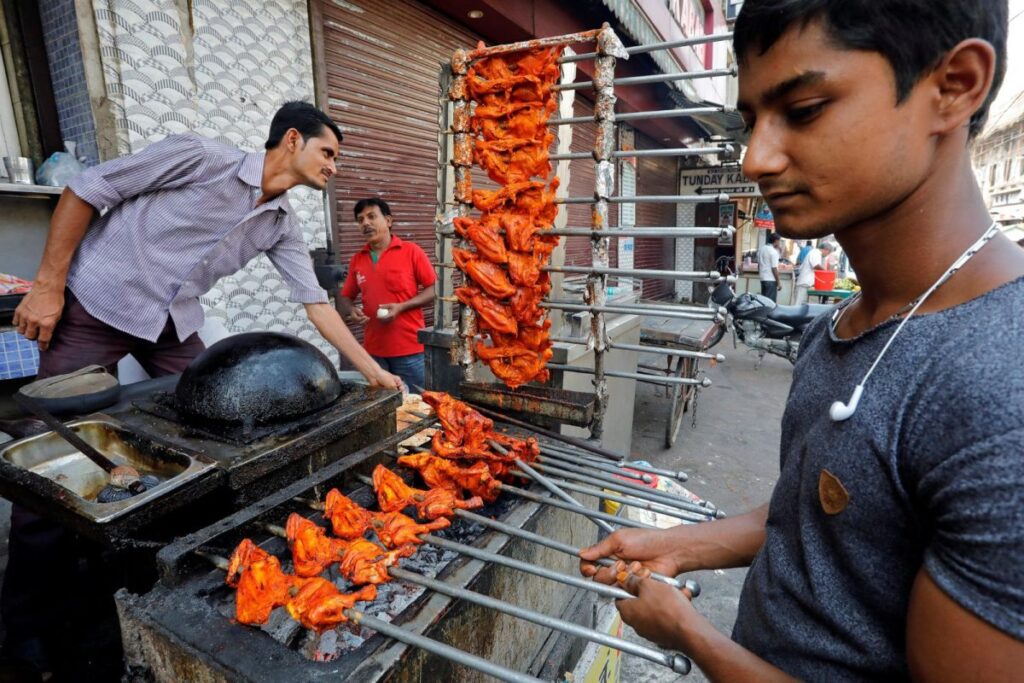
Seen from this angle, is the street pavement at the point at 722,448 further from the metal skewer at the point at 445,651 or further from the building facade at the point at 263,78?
the building facade at the point at 263,78

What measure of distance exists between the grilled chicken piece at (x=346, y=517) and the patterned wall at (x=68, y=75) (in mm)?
3963

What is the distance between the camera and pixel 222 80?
4742mm

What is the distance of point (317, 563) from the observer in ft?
5.37

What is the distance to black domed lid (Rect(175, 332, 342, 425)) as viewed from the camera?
237 cm

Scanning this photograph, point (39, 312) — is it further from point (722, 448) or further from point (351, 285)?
point (722, 448)

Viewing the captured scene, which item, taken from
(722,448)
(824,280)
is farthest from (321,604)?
(824,280)

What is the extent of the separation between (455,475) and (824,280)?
16537mm

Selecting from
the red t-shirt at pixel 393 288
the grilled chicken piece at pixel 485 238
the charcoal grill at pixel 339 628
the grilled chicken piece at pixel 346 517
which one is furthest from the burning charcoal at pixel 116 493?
the red t-shirt at pixel 393 288

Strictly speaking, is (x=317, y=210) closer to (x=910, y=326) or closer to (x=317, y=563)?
(x=317, y=563)

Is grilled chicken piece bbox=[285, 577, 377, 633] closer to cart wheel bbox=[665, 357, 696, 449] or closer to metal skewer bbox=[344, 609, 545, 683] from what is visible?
metal skewer bbox=[344, 609, 545, 683]

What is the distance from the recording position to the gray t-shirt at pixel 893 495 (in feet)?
2.49

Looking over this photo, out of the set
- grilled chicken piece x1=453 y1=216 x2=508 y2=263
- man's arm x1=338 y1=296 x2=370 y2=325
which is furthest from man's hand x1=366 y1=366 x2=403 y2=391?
man's arm x1=338 y1=296 x2=370 y2=325

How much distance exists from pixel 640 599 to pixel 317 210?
5.44m

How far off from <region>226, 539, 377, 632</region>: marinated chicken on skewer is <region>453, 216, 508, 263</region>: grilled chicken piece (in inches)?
73.2
